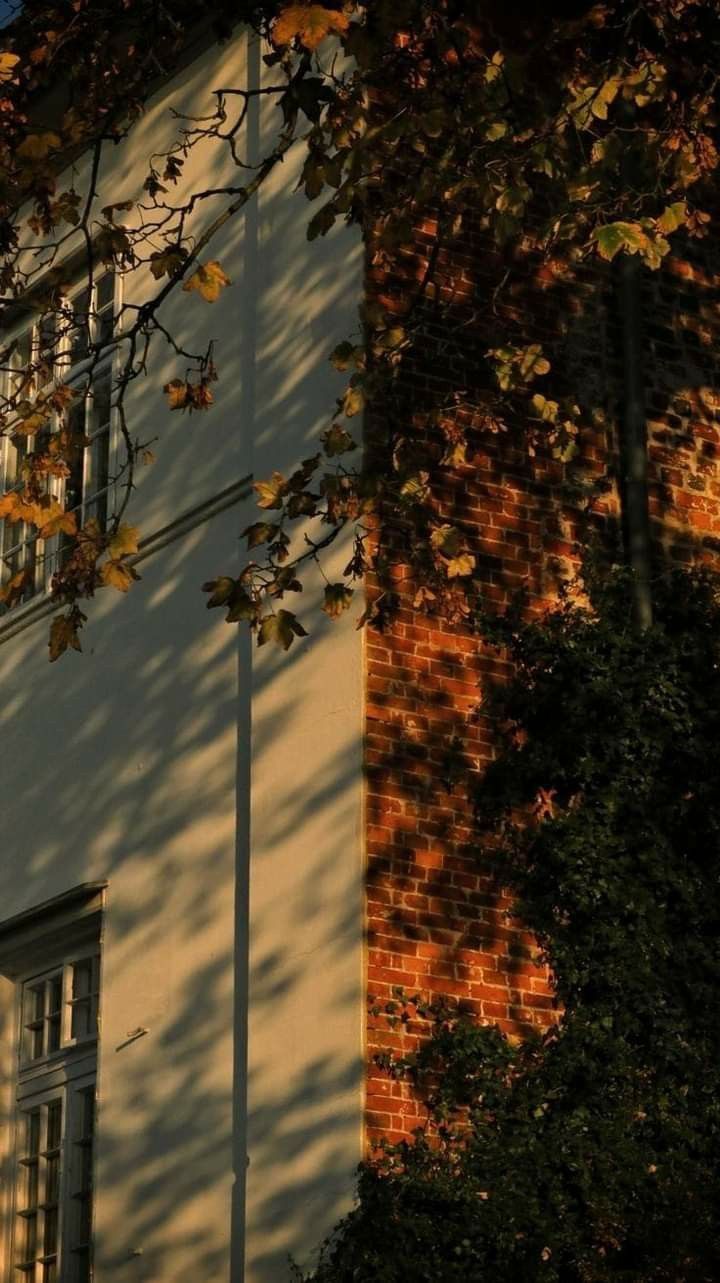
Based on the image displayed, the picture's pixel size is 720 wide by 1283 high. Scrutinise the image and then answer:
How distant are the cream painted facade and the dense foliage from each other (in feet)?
1.01

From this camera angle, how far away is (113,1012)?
12336mm

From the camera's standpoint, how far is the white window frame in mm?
12609

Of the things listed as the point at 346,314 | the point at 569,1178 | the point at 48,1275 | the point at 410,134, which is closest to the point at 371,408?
the point at 346,314

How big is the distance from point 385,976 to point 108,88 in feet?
15.1

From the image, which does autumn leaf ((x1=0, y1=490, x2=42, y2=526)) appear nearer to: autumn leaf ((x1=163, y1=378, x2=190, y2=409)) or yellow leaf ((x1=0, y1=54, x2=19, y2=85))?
autumn leaf ((x1=163, y1=378, x2=190, y2=409))

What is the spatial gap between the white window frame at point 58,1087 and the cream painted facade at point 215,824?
81 mm

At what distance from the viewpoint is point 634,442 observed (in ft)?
40.7

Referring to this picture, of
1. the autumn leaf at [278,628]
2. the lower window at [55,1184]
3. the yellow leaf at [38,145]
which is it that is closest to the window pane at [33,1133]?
the lower window at [55,1184]

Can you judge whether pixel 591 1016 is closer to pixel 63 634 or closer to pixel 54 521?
pixel 63 634

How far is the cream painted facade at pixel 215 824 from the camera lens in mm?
10812

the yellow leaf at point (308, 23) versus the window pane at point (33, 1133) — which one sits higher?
the yellow leaf at point (308, 23)

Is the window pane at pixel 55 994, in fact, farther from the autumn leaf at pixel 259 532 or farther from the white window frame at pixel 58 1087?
the autumn leaf at pixel 259 532

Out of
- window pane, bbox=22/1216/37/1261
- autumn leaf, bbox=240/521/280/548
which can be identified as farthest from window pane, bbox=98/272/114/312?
window pane, bbox=22/1216/37/1261

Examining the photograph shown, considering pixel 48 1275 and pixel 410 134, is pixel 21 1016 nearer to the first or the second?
pixel 48 1275
